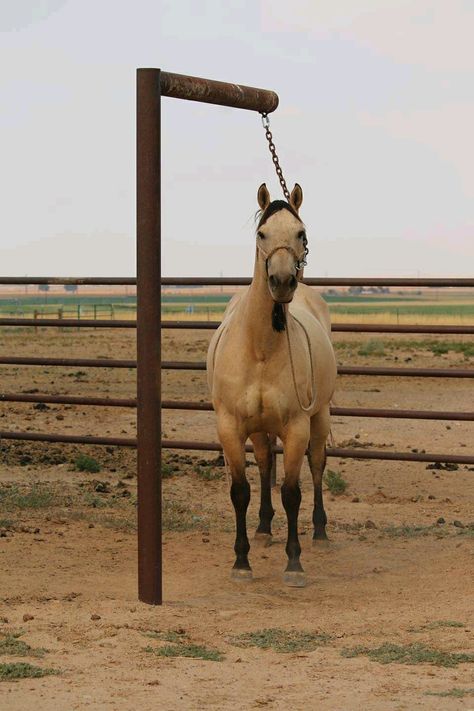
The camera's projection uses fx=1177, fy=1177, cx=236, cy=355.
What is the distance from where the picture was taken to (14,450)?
11297 millimetres

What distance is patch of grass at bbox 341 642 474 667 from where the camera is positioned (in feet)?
16.1

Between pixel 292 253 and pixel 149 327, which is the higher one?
pixel 292 253

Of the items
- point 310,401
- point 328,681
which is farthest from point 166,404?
point 328,681

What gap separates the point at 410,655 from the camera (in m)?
5.00

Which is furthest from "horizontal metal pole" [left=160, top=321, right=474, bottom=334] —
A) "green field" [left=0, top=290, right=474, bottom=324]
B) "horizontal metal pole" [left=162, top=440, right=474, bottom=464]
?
"green field" [left=0, top=290, right=474, bottom=324]

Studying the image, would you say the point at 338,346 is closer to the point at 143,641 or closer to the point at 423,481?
the point at 423,481

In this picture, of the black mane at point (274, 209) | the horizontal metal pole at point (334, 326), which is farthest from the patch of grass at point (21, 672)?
the horizontal metal pole at point (334, 326)

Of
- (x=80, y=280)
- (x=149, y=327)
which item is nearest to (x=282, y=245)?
(x=149, y=327)

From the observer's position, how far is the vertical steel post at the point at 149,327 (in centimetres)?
595

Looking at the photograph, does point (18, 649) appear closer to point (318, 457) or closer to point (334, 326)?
point (318, 457)

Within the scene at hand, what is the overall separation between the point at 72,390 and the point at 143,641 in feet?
46.4

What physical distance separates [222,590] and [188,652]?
146 centimetres

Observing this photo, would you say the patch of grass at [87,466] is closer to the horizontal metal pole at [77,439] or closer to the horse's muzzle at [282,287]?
the horizontal metal pole at [77,439]

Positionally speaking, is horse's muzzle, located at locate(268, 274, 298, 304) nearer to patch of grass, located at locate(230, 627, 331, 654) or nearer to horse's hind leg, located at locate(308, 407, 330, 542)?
patch of grass, located at locate(230, 627, 331, 654)
